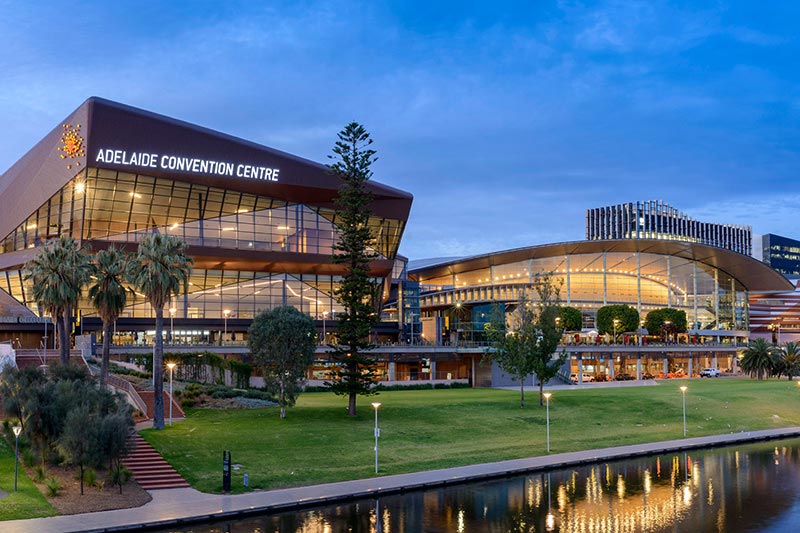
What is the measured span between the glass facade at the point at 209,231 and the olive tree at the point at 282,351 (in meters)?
40.5

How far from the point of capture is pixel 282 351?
52.9 meters

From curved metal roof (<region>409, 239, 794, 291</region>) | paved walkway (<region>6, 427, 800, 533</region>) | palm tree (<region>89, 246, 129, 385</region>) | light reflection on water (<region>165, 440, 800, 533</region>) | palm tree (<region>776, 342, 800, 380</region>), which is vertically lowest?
light reflection on water (<region>165, 440, 800, 533</region>)

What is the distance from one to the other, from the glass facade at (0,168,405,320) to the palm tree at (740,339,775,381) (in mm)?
46938

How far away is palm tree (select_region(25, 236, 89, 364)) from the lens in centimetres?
5509

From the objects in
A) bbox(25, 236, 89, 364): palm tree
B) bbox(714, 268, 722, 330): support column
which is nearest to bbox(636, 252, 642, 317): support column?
bbox(714, 268, 722, 330): support column

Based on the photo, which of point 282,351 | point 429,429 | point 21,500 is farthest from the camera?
point 282,351

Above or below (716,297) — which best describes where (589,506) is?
below

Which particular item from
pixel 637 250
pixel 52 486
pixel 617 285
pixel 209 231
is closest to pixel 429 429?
pixel 52 486

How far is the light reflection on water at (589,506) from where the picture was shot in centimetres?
3048

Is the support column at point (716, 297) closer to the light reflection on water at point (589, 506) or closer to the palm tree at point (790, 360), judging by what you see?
the palm tree at point (790, 360)

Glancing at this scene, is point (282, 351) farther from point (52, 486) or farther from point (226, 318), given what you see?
point (226, 318)

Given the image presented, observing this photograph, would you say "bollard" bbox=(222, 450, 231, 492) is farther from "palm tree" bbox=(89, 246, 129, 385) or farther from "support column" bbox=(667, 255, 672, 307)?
"support column" bbox=(667, 255, 672, 307)

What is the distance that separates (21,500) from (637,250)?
121 m

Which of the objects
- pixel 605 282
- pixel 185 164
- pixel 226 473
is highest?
pixel 185 164
